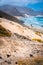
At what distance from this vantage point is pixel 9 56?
79.6ft

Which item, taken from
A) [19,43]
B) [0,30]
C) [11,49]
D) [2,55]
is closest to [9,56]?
[2,55]

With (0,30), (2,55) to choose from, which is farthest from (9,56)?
(0,30)

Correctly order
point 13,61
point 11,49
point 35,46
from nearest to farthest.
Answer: point 13,61, point 11,49, point 35,46

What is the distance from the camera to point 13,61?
2275 centimetres

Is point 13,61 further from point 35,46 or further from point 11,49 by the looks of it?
point 35,46

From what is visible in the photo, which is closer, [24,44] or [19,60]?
[19,60]

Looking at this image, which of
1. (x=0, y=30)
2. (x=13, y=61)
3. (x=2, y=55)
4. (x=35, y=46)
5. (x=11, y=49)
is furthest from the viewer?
(x=0, y=30)

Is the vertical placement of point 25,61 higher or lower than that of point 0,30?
lower

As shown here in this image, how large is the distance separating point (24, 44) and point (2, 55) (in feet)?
21.4

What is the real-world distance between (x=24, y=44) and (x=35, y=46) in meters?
1.66

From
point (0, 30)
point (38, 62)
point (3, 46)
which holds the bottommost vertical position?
point (38, 62)

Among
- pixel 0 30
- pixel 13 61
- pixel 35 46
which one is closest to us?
pixel 13 61

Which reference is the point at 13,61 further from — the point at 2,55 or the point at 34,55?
the point at 34,55

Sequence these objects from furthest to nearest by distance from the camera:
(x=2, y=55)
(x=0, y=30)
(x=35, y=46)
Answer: (x=0, y=30) → (x=35, y=46) → (x=2, y=55)
